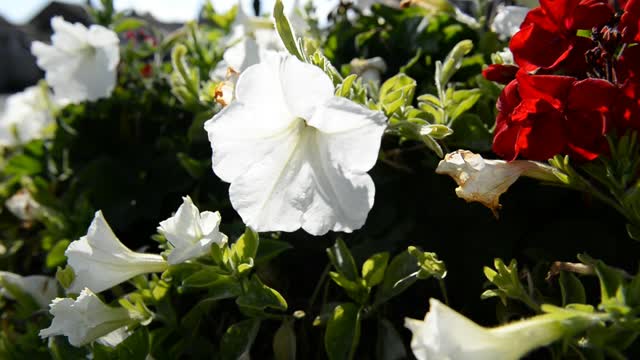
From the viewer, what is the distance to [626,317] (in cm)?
49

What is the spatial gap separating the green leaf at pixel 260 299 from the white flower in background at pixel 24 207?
0.73 metres

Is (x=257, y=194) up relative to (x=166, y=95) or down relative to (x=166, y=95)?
up

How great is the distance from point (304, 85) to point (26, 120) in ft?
4.17

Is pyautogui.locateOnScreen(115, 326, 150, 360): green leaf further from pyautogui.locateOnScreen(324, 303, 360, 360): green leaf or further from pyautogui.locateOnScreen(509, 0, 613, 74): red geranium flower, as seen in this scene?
pyautogui.locateOnScreen(509, 0, 613, 74): red geranium flower

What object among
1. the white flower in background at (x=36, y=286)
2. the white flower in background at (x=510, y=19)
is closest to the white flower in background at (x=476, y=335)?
the white flower in background at (x=510, y=19)

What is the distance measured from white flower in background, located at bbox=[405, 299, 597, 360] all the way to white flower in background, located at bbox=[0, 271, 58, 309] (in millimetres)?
657

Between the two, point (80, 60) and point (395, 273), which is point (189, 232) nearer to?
point (395, 273)

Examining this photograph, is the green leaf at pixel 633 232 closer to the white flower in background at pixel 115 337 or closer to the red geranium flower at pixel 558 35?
the red geranium flower at pixel 558 35

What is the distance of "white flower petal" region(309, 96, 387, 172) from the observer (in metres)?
0.58

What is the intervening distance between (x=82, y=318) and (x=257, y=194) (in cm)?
23

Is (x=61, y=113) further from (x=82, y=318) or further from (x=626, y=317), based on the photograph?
(x=626, y=317)

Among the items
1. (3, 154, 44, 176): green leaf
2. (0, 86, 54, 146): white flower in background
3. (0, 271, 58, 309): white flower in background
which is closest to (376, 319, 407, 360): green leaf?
(0, 271, 58, 309): white flower in background

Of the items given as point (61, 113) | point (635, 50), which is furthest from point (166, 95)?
point (635, 50)

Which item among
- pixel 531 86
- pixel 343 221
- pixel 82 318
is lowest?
pixel 82 318
